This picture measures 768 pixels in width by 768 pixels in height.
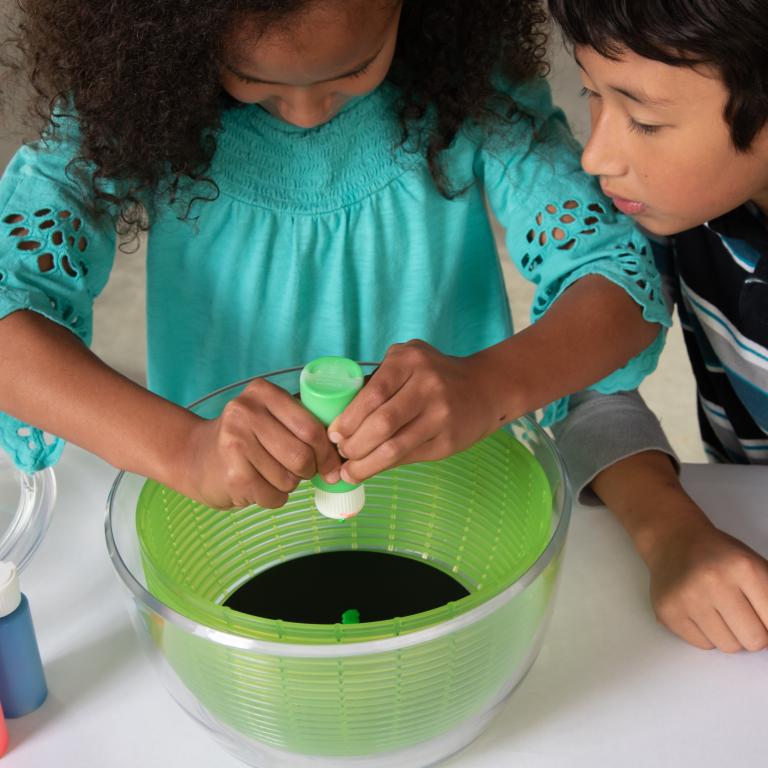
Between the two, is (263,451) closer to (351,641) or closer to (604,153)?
(351,641)

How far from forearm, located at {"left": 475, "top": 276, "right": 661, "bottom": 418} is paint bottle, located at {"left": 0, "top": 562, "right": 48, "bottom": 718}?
32 centimetres

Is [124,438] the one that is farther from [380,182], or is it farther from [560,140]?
[560,140]

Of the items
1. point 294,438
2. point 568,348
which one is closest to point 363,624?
point 294,438

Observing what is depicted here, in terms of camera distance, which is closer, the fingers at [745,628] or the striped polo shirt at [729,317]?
the fingers at [745,628]

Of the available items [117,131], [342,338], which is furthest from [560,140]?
[117,131]

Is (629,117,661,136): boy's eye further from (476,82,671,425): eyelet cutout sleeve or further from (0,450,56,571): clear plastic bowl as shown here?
(0,450,56,571): clear plastic bowl

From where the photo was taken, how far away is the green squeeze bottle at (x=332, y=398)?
0.58m

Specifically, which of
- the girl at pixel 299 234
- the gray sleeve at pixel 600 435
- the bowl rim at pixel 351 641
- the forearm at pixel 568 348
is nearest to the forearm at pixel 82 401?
the girl at pixel 299 234

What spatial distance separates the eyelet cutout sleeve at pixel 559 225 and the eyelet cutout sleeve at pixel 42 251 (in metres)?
0.34

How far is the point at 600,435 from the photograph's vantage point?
2.82ft

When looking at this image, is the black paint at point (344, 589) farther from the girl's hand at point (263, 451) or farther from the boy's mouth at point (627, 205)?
the boy's mouth at point (627, 205)

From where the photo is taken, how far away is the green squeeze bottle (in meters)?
0.58

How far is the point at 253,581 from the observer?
65 centimetres

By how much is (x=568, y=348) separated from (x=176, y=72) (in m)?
0.35
